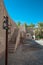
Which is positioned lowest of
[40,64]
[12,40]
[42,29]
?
[40,64]

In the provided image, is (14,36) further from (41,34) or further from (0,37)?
(41,34)

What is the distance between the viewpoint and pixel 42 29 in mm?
40125

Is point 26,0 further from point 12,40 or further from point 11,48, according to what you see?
point 11,48

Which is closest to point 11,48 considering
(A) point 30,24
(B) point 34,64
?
(B) point 34,64

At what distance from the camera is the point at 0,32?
336 inches

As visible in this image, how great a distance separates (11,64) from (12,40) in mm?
6753

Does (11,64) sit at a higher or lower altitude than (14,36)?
lower

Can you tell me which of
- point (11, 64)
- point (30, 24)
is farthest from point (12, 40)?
point (30, 24)

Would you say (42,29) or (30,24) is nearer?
(42,29)

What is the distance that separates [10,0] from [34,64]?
571 cm

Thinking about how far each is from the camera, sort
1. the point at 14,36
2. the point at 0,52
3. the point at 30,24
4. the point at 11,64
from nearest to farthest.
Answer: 1. the point at 11,64
2. the point at 0,52
3. the point at 14,36
4. the point at 30,24

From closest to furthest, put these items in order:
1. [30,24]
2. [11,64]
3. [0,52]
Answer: [11,64], [0,52], [30,24]

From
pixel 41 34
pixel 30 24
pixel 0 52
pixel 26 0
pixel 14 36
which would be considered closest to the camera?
pixel 0 52

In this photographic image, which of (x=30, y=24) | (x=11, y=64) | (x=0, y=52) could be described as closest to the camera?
(x=11, y=64)
